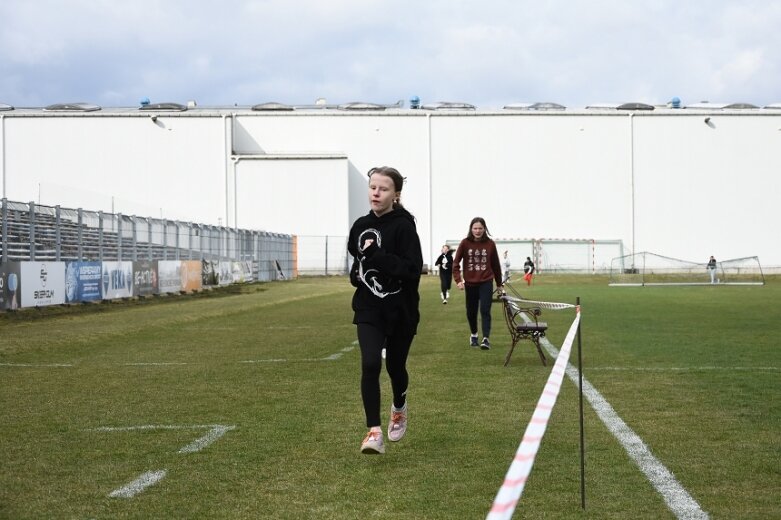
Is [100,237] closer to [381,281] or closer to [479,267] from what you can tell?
[479,267]

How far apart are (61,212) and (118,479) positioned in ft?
75.4

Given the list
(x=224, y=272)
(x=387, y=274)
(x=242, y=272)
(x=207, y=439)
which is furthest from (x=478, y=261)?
(x=242, y=272)

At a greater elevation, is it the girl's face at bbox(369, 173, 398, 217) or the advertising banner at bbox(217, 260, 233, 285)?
the girl's face at bbox(369, 173, 398, 217)

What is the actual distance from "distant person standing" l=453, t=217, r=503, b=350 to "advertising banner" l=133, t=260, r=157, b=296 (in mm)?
20141

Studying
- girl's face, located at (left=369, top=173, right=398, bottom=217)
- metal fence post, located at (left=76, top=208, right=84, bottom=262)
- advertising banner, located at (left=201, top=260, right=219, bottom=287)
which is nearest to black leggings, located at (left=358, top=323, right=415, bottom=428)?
girl's face, located at (left=369, top=173, right=398, bottom=217)

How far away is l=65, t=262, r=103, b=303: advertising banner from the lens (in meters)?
27.5

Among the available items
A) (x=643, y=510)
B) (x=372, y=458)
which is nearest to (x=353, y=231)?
(x=372, y=458)

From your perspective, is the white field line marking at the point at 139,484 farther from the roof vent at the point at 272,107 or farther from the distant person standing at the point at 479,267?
the roof vent at the point at 272,107

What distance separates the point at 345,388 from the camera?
34.0 feet

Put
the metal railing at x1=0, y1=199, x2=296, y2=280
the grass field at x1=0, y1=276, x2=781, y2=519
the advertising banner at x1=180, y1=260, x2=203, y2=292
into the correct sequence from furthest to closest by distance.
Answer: the advertising banner at x1=180, y1=260, x2=203, y2=292
the metal railing at x1=0, y1=199, x2=296, y2=280
the grass field at x1=0, y1=276, x2=781, y2=519

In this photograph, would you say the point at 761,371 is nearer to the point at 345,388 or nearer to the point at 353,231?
the point at 345,388

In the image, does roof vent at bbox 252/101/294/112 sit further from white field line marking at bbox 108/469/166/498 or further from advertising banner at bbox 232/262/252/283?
white field line marking at bbox 108/469/166/498

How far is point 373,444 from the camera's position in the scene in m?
6.58

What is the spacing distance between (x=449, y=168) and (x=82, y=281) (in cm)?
3904
